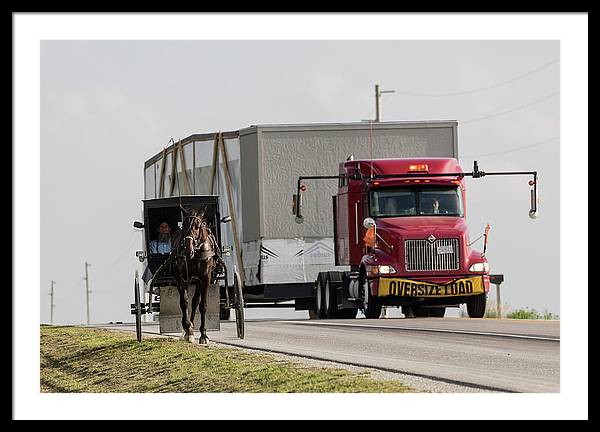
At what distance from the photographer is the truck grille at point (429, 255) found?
33594 mm

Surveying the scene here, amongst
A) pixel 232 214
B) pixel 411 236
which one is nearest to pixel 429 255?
pixel 411 236

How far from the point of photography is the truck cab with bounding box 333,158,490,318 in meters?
33.6

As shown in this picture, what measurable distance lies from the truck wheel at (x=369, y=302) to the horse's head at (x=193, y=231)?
8.90 m

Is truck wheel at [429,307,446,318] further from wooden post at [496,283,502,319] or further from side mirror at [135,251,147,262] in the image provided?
side mirror at [135,251,147,262]

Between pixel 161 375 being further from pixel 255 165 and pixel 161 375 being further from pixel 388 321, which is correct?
pixel 255 165

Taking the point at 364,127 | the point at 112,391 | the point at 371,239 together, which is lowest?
the point at 112,391

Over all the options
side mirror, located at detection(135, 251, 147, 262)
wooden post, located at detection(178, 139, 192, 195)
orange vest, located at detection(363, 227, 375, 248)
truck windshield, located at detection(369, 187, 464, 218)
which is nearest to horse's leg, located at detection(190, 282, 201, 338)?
side mirror, located at detection(135, 251, 147, 262)

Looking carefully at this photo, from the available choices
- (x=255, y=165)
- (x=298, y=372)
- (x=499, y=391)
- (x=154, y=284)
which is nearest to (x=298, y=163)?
(x=255, y=165)

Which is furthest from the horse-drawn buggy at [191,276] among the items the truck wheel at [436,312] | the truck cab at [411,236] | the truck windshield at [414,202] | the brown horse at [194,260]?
the truck wheel at [436,312]

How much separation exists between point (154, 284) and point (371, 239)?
869 cm

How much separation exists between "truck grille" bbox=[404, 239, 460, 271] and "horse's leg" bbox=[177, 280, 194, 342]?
8.52 meters

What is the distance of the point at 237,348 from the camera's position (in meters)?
24.5

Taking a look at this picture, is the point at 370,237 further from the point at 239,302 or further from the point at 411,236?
the point at 239,302

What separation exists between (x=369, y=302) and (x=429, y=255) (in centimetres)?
189
